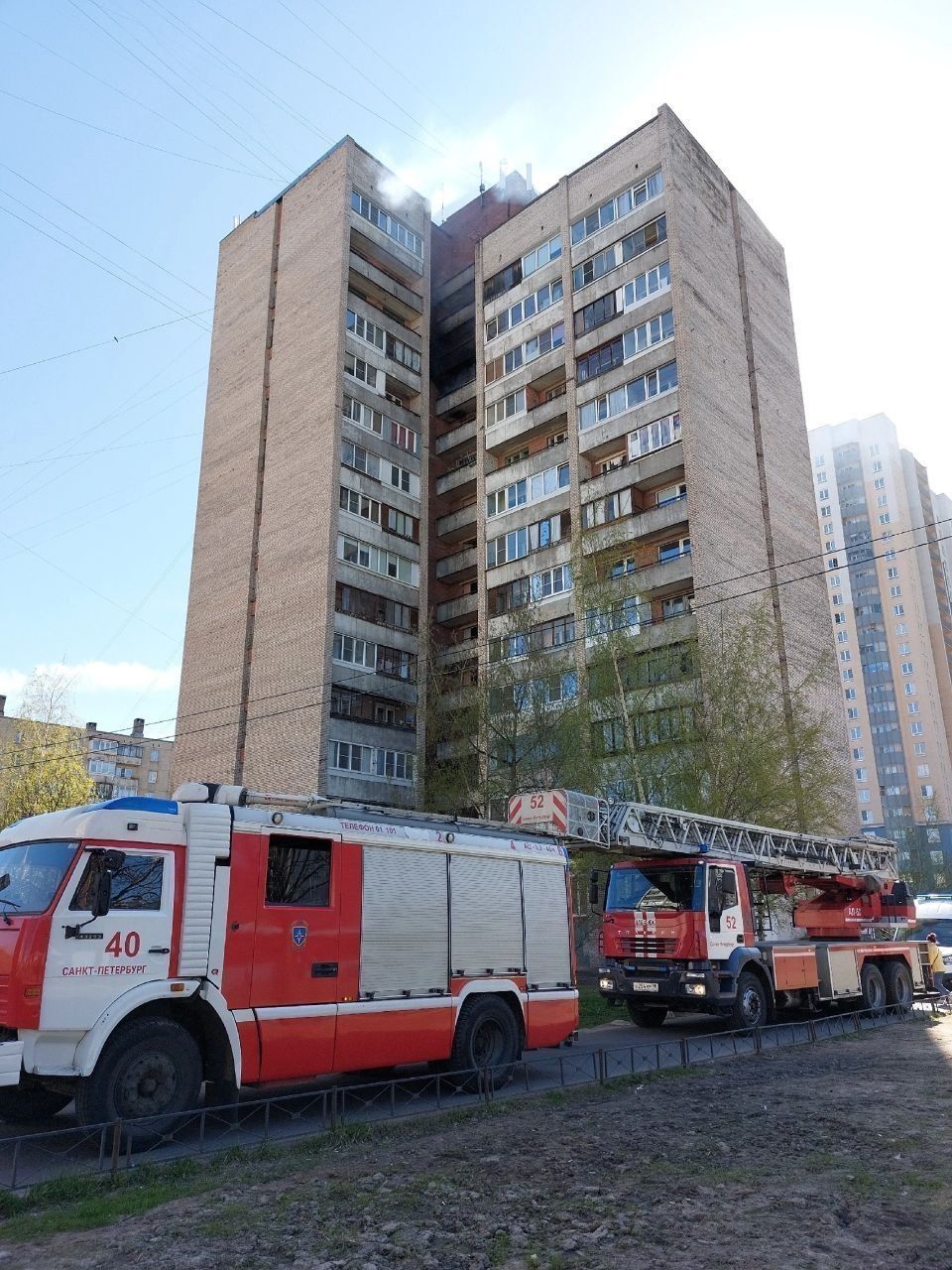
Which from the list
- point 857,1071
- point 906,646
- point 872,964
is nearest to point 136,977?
point 857,1071

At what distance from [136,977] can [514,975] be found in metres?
5.26

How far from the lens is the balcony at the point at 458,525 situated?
49.5 meters

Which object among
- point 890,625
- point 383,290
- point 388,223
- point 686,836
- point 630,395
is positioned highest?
point 388,223

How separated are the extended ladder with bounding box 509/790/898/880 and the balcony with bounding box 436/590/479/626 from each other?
27.5 metres

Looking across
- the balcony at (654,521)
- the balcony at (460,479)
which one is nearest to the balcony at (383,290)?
the balcony at (460,479)

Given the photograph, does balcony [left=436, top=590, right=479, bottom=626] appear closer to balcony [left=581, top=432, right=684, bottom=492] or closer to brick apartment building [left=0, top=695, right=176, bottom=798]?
balcony [left=581, top=432, right=684, bottom=492]

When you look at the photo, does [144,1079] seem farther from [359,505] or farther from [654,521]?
[359,505]

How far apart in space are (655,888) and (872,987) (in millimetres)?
7009

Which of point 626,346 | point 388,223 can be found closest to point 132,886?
point 626,346

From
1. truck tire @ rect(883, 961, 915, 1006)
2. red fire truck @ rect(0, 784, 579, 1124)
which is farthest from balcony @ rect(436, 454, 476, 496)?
red fire truck @ rect(0, 784, 579, 1124)

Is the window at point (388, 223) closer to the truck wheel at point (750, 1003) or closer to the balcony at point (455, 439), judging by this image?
the balcony at point (455, 439)

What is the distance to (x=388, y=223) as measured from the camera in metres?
50.4

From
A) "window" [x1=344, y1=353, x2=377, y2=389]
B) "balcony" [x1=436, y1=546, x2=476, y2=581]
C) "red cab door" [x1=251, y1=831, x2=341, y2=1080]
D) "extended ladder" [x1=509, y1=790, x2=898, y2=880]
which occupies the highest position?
"window" [x1=344, y1=353, x2=377, y2=389]

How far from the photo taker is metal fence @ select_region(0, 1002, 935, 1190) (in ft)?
25.3
